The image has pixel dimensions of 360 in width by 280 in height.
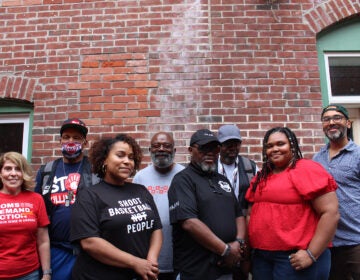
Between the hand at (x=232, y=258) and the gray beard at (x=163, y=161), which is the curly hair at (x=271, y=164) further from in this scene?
the gray beard at (x=163, y=161)

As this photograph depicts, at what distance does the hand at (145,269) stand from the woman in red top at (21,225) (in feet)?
3.09

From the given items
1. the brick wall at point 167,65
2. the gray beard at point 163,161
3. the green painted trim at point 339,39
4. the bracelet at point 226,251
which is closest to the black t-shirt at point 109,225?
the bracelet at point 226,251

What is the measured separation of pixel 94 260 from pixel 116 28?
3056mm

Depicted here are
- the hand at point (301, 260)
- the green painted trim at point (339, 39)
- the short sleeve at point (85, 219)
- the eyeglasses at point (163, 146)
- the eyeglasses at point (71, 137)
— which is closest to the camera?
the short sleeve at point (85, 219)

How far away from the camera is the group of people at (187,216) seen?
7.77 feet

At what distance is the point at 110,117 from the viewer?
14.0ft

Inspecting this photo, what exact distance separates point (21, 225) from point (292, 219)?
199cm

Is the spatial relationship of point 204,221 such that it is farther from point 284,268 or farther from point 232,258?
point 284,268

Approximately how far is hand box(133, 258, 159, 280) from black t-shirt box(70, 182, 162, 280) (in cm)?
7

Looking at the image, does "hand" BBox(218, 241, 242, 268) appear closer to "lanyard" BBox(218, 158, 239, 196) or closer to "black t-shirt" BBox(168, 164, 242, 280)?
"black t-shirt" BBox(168, 164, 242, 280)

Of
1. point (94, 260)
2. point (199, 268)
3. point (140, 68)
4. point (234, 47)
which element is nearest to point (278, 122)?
point (234, 47)

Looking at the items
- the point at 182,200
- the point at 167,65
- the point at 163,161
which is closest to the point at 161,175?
the point at 163,161

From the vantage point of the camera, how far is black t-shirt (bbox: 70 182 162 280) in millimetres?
2293

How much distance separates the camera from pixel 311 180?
252cm
